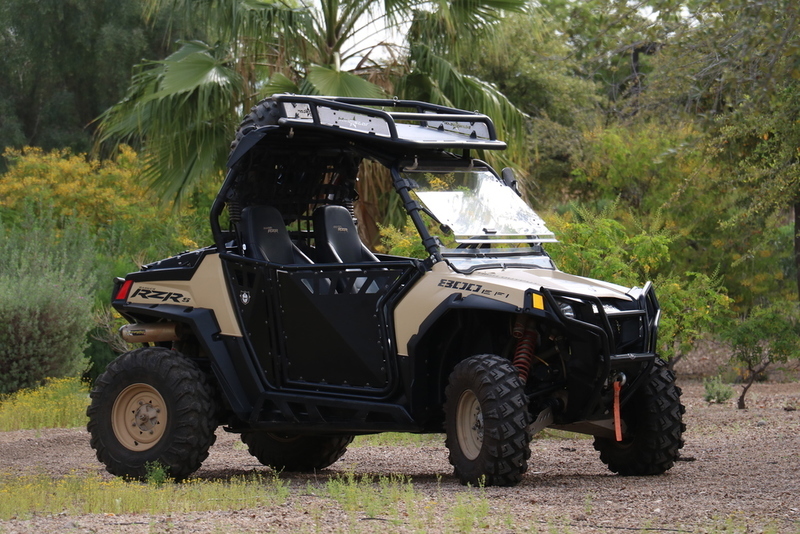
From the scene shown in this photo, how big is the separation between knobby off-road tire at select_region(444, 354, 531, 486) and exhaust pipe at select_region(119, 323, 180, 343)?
2.38 meters

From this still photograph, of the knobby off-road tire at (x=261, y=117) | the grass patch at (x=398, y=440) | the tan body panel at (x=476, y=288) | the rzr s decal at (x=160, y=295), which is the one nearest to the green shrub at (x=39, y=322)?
the grass patch at (x=398, y=440)

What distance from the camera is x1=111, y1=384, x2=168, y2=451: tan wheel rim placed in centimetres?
813

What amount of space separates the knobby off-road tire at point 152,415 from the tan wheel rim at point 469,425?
1.86 m

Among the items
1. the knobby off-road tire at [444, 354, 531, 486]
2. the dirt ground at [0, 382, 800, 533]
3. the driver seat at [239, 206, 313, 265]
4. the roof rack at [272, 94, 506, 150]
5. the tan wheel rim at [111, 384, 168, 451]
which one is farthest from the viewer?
the driver seat at [239, 206, 313, 265]

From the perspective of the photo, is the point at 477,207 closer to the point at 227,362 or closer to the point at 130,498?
the point at 227,362

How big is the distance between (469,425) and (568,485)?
0.78 meters

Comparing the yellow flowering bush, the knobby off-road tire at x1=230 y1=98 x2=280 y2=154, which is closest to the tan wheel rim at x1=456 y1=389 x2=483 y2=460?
the knobby off-road tire at x1=230 y1=98 x2=280 y2=154

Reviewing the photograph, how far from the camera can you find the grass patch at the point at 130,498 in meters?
6.29

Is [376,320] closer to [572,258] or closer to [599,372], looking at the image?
[599,372]

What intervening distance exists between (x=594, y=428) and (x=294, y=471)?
8.85 feet

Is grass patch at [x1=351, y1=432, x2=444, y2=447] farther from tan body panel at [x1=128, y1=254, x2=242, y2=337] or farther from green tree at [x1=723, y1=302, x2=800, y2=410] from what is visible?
green tree at [x1=723, y1=302, x2=800, y2=410]

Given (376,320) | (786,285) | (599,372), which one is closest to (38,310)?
(376,320)

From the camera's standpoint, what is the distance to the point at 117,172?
23469 mm

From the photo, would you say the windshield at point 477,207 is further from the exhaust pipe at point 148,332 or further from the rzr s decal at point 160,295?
the exhaust pipe at point 148,332
